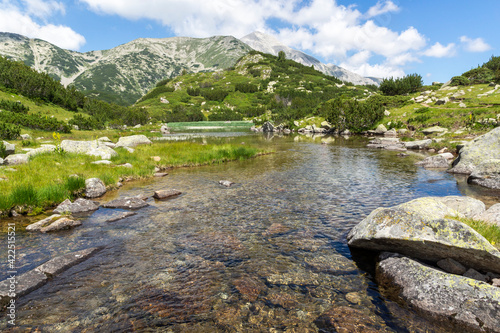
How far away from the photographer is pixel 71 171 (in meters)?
19.9

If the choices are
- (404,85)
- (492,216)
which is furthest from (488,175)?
(404,85)

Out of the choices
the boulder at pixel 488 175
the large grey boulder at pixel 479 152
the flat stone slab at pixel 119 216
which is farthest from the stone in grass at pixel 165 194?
the large grey boulder at pixel 479 152

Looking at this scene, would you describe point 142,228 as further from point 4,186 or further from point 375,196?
point 375,196

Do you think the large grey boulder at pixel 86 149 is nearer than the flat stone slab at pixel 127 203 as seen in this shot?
No

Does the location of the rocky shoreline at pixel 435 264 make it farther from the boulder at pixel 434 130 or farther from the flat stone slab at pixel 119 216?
the boulder at pixel 434 130

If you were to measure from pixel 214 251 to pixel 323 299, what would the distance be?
4798 millimetres

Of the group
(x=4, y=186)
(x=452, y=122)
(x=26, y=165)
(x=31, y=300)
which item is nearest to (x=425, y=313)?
(x=31, y=300)

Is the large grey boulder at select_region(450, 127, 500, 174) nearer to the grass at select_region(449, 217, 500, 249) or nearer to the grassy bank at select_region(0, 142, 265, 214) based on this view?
the grass at select_region(449, 217, 500, 249)

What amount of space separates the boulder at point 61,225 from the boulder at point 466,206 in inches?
748

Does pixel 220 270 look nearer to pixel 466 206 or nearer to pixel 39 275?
pixel 39 275

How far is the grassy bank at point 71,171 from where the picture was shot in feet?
46.8

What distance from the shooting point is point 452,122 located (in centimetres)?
5028

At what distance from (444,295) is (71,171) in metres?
24.1

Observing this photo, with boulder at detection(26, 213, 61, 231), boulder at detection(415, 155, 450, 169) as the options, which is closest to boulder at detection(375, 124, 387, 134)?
boulder at detection(415, 155, 450, 169)
